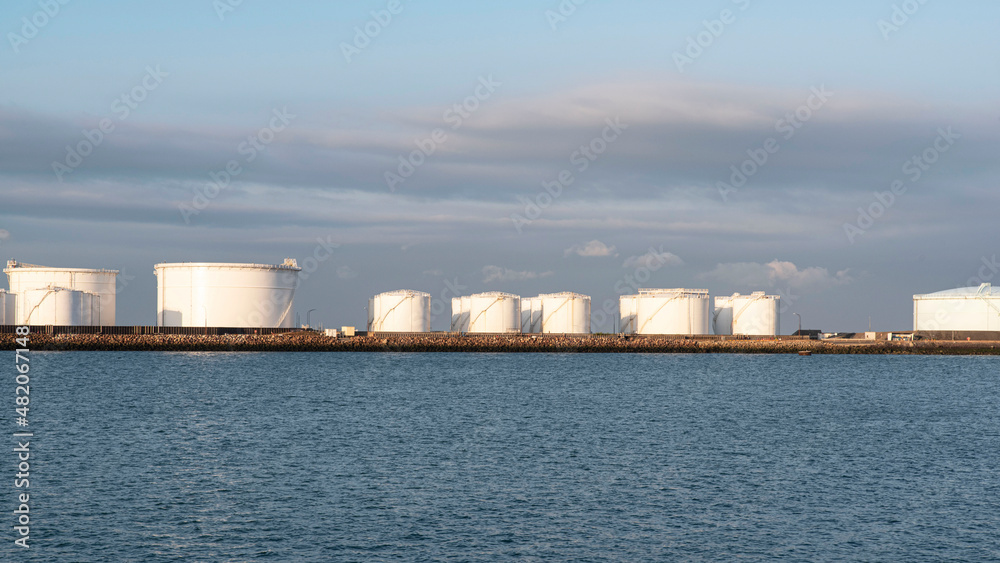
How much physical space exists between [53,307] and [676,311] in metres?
85.6

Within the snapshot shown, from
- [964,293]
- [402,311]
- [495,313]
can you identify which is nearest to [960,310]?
[964,293]

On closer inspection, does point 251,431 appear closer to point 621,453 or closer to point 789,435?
point 621,453

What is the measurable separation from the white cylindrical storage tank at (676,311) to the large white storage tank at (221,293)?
52.1m

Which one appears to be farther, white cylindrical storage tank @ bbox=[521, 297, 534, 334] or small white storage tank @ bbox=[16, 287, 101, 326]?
white cylindrical storage tank @ bbox=[521, 297, 534, 334]

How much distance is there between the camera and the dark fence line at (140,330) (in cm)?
11969

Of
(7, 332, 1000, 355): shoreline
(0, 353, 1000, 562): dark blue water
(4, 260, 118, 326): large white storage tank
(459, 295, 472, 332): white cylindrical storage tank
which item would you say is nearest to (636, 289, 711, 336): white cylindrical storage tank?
(7, 332, 1000, 355): shoreline

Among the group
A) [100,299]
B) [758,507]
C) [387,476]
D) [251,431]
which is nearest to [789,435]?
[758,507]

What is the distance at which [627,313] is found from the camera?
141250 millimetres

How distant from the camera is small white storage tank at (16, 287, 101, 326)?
119 meters

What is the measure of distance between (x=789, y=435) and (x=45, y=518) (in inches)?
1365

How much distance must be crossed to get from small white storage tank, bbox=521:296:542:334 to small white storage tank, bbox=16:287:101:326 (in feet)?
207

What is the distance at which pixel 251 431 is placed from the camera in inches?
1826

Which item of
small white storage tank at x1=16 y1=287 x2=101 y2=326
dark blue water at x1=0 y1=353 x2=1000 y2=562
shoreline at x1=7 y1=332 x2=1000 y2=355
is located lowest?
dark blue water at x1=0 y1=353 x2=1000 y2=562

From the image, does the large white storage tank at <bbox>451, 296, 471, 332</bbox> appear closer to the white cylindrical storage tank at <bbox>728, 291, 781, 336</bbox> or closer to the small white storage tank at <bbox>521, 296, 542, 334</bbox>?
the small white storage tank at <bbox>521, 296, 542, 334</bbox>
